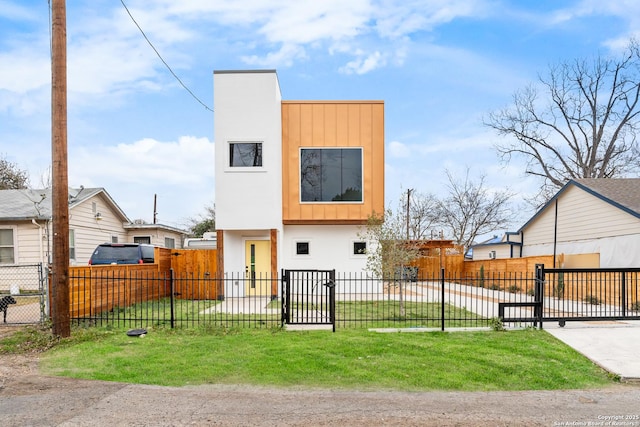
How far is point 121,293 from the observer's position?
43.8 feet

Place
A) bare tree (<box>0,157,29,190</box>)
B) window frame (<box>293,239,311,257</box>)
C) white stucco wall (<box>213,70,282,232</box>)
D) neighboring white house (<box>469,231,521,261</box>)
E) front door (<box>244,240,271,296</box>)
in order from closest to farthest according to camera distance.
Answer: white stucco wall (<box>213,70,282,232</box>), front door (<box>244,240,271,296</box>), window frame (<box>293,239,311,257</box>), neighboring white house (<box>469,231,521,261</box>), bare tree (<box>0,157,29,190</box>)

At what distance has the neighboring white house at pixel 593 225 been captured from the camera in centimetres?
1490

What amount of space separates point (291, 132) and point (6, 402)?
13.6 meters

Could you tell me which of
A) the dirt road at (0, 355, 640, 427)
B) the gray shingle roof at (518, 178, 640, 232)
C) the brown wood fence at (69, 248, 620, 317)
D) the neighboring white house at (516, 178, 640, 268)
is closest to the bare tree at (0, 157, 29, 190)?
the brown wood fence at (69, 248, 620, 317)

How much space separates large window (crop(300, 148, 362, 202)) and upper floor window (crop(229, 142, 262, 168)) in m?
2.13

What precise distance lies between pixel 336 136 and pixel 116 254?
909 centimetres

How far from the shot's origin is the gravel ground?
16.2ft

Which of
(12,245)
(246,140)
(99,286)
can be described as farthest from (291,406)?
(12,245)

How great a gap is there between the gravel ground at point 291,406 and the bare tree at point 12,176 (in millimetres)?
32175

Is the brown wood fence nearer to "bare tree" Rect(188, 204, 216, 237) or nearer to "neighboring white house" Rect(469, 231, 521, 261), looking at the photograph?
"neighboring white house" Rect(469, 231, 521, 261)

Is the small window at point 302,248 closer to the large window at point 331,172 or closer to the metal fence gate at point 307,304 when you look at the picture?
the large window at point 331,172

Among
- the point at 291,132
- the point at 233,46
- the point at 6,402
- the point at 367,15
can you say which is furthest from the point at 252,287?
the point at 6,402

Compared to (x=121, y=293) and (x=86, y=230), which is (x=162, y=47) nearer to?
(x=121, y=293)

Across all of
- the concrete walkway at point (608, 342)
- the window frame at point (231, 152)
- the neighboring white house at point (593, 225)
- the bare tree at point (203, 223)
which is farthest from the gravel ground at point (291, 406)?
the bare tree at point (203, 223)
